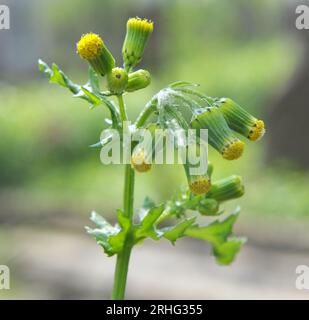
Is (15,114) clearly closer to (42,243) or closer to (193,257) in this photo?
(42,243)

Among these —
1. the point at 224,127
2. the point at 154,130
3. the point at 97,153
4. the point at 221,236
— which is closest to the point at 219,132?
the point at 224,127

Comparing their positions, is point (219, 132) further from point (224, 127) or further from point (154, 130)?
point (154, 130)

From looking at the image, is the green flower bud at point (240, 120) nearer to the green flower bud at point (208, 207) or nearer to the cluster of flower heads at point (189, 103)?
the cluster of flower heads at point (189, 103)

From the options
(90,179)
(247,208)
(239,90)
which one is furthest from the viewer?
(239,90)

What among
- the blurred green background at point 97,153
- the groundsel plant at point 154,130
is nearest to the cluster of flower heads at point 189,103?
the groundsel plant at point 154,130

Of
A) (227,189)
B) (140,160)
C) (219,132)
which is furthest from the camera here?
(227,189)

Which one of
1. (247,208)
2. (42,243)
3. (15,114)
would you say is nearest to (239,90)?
(15,114)

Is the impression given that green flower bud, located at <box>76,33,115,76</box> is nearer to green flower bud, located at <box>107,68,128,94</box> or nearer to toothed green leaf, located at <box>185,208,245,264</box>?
green flower bud, located at <box>107,68,128,94</box>
